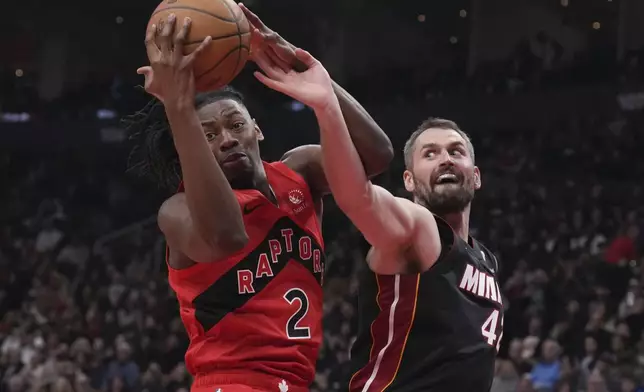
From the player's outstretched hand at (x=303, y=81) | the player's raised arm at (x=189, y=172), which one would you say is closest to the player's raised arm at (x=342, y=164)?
the player's outstretched hand at (x=303, y=81)

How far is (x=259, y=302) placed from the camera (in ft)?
11.3

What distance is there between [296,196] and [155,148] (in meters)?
0.54

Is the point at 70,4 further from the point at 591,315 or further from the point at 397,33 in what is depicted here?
the point at 591,315

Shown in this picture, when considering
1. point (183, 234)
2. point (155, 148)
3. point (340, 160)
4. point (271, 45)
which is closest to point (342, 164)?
point (340, 160)

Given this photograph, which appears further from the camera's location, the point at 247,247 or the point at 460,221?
the point at 460,221

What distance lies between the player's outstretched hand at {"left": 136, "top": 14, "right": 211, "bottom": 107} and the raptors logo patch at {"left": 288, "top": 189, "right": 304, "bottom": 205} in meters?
0.76

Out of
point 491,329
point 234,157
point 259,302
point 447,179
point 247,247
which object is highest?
point 234,157

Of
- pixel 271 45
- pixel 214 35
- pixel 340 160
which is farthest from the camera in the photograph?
pixel 271 45

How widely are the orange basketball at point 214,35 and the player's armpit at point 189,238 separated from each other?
0.42 metres

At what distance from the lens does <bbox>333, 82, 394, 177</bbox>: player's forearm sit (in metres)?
3.25

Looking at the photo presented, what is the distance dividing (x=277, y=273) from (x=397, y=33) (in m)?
15.1

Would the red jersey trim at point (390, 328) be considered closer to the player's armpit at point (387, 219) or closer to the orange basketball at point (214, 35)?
the player's armpit at point (387, 219)

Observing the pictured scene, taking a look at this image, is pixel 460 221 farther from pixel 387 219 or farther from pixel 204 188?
pixel 204 188

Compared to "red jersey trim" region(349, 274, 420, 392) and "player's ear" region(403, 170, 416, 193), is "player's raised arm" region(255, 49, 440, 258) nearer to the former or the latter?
"red jersey trim" region(349, 274, 420, 392)
